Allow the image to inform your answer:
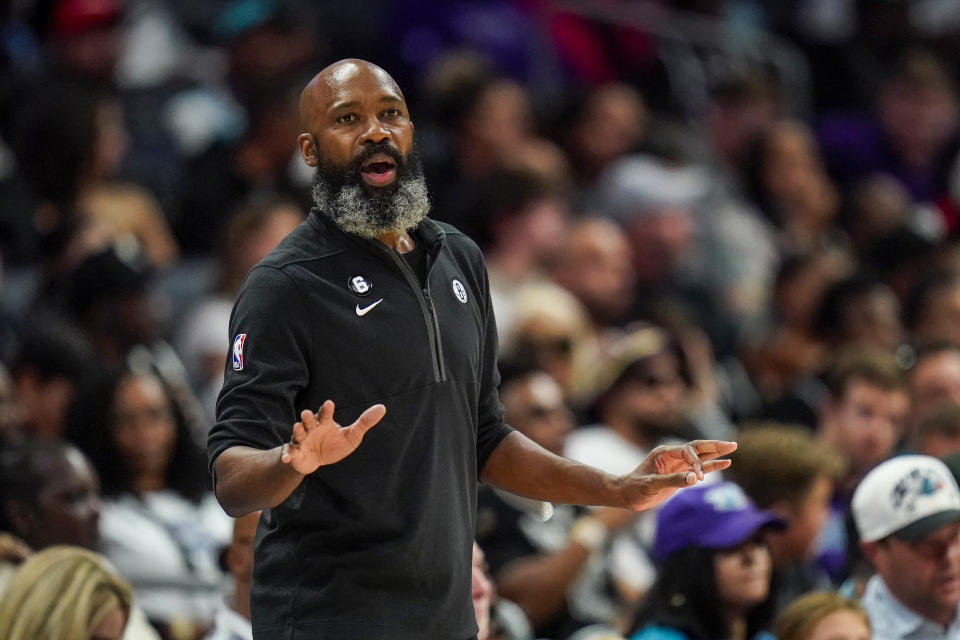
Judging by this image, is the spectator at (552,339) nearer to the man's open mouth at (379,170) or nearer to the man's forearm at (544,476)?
the man's forearm at (544,476)

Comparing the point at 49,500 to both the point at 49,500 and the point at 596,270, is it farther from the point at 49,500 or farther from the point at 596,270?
the point at 596,270

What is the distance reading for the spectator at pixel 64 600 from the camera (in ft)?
14.3

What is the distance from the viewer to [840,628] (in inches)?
183

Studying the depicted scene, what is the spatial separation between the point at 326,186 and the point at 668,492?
896 millimetres

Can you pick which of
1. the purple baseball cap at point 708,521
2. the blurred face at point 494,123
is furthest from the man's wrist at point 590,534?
the blurred face at point 494,123

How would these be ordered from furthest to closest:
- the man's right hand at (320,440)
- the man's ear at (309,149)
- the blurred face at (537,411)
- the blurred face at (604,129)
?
the blurred face at (604,129) < the blurred face at (537,411) < the man's ear at (309,149) < the man's right hand at (320,440)

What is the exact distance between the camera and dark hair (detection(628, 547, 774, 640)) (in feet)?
15.9

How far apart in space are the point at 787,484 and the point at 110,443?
240cm

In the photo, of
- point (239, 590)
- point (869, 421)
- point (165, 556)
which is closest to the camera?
point (239, 590)

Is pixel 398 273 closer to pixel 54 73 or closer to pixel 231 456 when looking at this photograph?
pixel 231 456

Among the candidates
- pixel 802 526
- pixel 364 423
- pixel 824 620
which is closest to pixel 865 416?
pixel 802 526

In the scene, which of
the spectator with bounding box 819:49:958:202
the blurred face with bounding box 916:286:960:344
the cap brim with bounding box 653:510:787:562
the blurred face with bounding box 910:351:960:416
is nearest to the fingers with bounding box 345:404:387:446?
the cap brim with bounding box 653:510:787:562

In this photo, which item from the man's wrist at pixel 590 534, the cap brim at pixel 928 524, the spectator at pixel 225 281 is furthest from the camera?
the spectator at pixel 225 281

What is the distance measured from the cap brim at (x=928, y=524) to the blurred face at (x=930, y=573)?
0.05 feet
